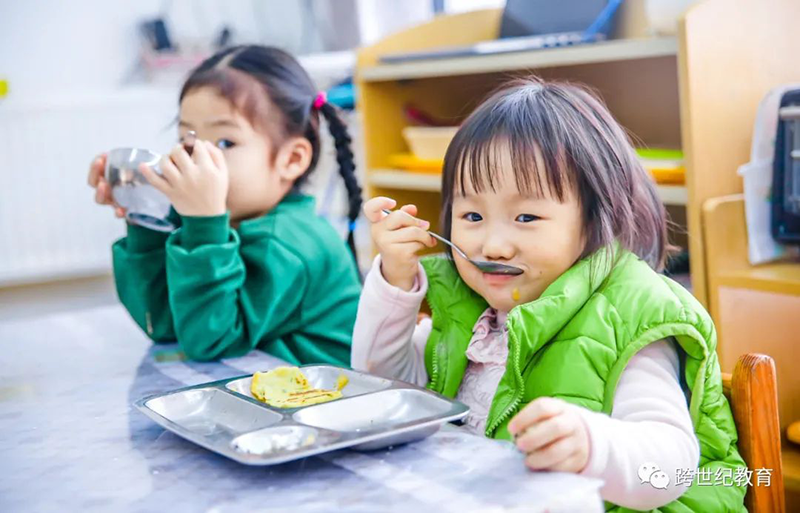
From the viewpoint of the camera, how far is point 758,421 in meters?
0.87

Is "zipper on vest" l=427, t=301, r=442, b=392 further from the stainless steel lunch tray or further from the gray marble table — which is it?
the gray marble table

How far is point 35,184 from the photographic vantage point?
3066mm

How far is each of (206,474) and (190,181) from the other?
0.53 m

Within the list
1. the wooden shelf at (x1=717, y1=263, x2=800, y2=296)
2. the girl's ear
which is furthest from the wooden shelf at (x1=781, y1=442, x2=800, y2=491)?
the girl's ear

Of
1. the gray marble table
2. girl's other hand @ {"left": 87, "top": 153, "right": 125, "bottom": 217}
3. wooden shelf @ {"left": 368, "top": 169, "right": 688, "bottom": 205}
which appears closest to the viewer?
the gray marble table

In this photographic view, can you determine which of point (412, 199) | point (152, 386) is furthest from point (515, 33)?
point (152, 386)

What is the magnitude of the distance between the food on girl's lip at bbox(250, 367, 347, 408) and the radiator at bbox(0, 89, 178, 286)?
233cm

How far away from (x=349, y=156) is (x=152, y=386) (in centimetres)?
64

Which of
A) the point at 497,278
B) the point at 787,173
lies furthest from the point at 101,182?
the point at 787,173

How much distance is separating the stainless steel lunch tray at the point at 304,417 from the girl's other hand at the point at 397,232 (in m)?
0.16

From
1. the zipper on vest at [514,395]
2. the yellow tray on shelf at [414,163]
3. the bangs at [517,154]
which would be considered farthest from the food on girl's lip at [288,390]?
the yellow tray on shelf at [414,163]

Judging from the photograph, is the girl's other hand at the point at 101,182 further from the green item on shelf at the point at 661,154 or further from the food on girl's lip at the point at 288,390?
the green item on shelf at the point at 661,154

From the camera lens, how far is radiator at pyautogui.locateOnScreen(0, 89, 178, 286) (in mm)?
3006

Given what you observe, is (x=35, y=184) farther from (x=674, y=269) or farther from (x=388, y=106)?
(x=674, y=269)
